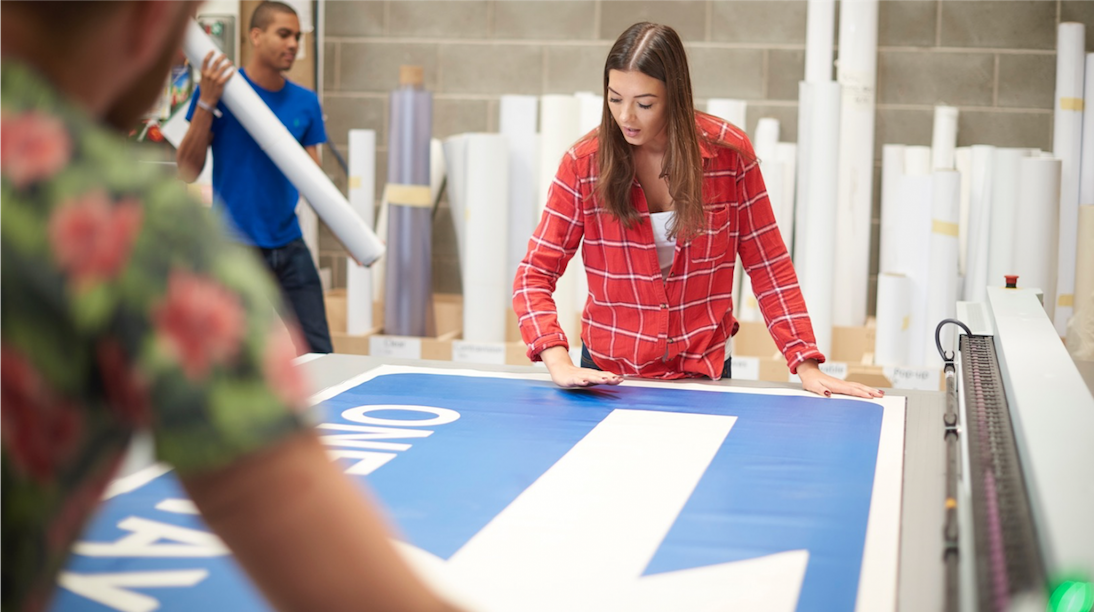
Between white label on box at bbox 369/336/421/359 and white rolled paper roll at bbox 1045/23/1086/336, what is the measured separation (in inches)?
79.4

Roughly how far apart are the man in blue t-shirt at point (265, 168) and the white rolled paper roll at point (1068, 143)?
2.31 metres

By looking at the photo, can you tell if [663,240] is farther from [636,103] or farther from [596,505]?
[596,505]

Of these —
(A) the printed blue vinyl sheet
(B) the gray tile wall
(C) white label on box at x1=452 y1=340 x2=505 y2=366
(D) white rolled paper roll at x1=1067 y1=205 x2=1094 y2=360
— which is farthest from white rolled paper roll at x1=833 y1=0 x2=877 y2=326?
(A) the printed blue vinyl sheet

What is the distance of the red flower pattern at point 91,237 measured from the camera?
38 centimetres

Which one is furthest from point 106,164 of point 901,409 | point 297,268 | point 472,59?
point 472,59

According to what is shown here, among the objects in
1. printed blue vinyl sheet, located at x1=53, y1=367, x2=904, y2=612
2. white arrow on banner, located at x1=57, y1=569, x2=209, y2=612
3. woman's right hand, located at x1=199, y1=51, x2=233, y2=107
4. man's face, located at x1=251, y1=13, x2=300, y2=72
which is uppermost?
man's face, located at x1=251, y1=13, x2=300, y2=72

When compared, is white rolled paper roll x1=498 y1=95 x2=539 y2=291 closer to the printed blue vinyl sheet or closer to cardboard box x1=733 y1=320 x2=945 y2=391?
cardboard box x1=733 y1=320 x2=945 y2=391

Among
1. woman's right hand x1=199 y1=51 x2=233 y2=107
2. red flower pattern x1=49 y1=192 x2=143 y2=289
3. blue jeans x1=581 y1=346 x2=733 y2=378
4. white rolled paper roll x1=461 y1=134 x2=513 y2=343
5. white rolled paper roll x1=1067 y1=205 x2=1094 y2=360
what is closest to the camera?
red flower pattern x1=49 y1=192 x2=143 y2=289

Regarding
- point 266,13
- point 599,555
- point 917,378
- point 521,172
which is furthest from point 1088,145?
point 599,555

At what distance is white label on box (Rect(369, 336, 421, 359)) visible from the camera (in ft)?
11.3

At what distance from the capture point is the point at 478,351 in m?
3.36

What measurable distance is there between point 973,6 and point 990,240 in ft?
3.47

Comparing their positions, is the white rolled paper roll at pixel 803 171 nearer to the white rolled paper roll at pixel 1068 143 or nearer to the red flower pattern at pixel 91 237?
the white rolled paper roll at pixel 1068 143

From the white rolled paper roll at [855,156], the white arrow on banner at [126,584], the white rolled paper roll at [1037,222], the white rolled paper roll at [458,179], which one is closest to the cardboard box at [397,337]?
the white rolled paper roll at [458,179]
